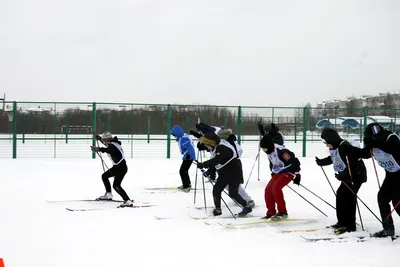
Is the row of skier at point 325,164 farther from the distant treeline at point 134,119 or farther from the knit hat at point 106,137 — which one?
the distant treeline at point 134,119

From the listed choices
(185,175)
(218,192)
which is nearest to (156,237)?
(218,192)

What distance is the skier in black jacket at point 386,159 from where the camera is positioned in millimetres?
5031

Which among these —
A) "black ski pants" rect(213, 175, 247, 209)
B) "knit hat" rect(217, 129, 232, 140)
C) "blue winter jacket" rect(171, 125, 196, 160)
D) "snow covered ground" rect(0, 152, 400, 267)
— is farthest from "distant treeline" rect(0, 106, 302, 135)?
"black ski pants" rect(213, 175, 247, 209)

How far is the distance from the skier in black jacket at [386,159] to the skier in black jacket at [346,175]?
24cm

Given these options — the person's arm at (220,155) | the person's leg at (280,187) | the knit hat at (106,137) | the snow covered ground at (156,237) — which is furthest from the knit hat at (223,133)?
the knit hat at (106,137)

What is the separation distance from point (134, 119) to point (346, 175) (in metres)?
16.6

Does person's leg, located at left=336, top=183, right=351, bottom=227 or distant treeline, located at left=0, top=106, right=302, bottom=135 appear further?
distant treeline, located at left=0, top=106, right=302, bottom=135

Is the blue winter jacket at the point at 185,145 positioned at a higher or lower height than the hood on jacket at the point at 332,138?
lower

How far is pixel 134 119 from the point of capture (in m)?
21.2

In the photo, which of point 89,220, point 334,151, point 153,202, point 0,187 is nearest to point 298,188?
point 153,202

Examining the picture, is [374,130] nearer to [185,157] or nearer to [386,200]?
[386,200]

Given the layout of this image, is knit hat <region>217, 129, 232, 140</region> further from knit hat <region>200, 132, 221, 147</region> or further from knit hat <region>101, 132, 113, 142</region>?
knit hat <region>101, 132, 113, 142</region>

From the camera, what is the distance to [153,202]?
8.13 meters

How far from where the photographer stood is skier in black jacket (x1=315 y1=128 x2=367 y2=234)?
5559 mm
